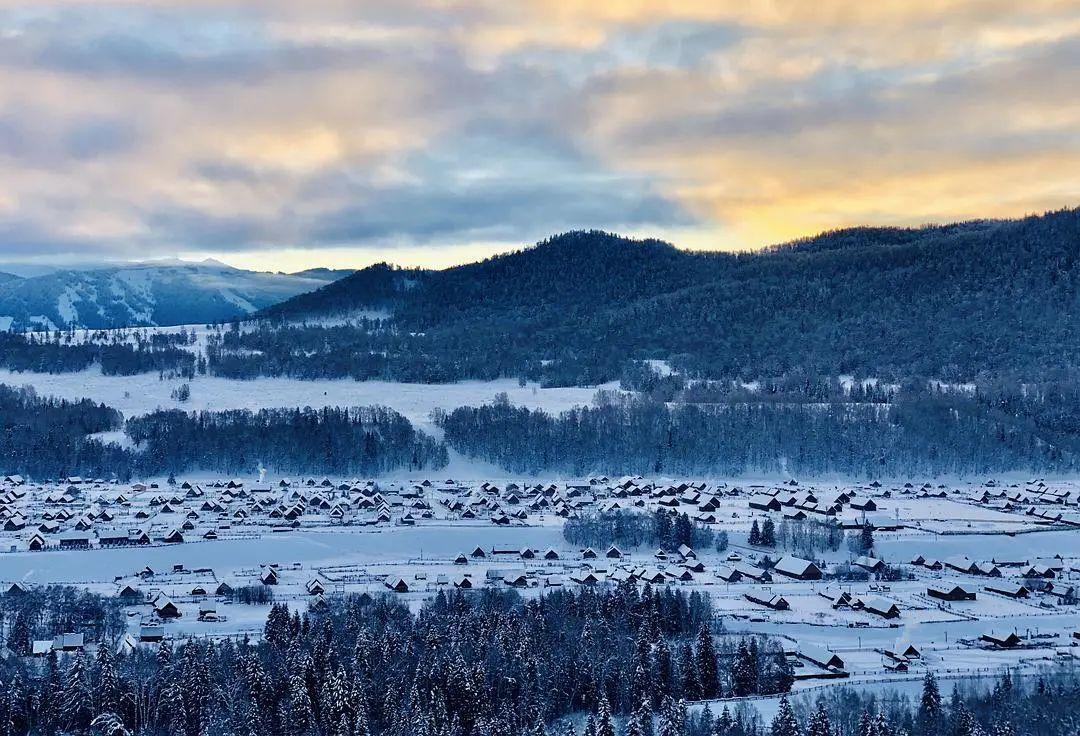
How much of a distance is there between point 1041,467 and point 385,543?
57904 mm

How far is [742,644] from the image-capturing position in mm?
41938

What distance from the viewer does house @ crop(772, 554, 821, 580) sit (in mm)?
58000

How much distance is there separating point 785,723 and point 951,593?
23.3 m

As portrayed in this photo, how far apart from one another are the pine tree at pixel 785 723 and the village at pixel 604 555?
6900 mm

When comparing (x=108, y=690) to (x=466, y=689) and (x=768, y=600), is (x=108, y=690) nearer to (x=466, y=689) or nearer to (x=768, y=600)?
(x=466, y=689)

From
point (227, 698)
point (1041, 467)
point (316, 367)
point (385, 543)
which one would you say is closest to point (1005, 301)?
point (1041, 467)

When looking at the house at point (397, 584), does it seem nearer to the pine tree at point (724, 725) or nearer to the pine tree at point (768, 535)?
the pine tree at point (724, 725)

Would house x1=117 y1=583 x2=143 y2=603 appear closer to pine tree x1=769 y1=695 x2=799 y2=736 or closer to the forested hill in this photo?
pine tree x1=769 y1=695 x2=799 y2=736

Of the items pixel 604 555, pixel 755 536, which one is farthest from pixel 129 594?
pixel 755 536

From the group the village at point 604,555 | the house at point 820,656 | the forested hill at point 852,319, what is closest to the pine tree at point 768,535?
the village at point 604,555

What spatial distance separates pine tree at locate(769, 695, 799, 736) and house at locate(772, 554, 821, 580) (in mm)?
23425

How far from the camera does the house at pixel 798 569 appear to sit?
190 feet

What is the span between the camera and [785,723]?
3356 cm

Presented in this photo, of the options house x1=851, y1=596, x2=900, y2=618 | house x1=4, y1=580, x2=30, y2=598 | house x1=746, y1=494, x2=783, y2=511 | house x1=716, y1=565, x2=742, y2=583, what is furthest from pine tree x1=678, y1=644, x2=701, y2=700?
house x1=746, y1=494, x2=783, y2=511
